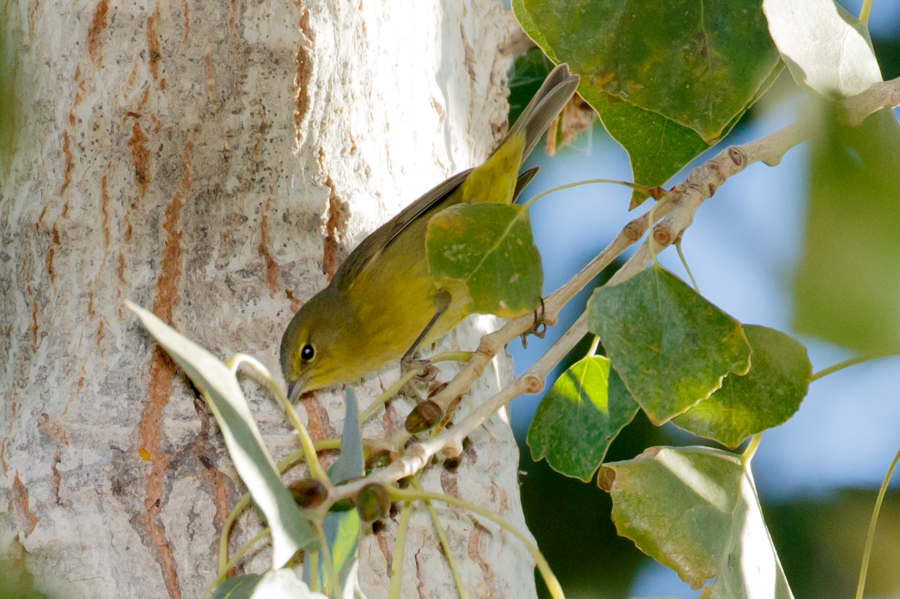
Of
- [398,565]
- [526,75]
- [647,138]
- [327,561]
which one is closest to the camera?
[327,561]

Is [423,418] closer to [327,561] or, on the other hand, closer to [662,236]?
[327,561]

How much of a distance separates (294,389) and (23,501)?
0.65 metres

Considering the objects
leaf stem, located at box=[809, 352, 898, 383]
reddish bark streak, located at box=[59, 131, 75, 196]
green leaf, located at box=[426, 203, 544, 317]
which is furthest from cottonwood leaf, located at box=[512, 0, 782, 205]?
reddish bark streak, located at box=[59, 131, 75, 196]

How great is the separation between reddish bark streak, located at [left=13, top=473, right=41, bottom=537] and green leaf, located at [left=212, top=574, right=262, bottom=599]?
2.64ft

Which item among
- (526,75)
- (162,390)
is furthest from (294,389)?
(526,75)

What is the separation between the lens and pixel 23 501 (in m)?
1.81

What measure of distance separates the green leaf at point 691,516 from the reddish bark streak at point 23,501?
1.20 m

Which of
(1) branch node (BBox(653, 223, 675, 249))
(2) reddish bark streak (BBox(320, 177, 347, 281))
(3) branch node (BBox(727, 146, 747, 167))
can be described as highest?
(2) reddish bark streak (BBox(320, 177, 347, 281))

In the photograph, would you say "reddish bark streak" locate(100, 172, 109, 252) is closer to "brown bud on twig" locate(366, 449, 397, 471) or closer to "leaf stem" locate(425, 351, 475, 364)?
"leaf stem" locate(425, 351, 475, 364)

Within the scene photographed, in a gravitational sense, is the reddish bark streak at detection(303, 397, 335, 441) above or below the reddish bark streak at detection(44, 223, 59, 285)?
below

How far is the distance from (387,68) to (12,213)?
1.01 metres

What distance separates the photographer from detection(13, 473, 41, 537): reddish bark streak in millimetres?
1787

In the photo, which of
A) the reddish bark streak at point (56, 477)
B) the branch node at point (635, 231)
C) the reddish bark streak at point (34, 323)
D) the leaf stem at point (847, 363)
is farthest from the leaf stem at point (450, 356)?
the reddish bark streak at point (34, 323)

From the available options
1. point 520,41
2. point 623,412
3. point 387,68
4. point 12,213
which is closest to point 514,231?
point 623,412
